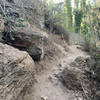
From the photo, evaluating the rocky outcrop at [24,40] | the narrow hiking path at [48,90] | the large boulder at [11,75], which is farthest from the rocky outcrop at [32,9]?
the large boulder at [11,75]

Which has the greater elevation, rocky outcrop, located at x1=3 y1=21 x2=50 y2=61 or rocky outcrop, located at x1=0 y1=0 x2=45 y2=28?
rocky outcrop, located at x1=0 y1=0 x2=45 y2=28

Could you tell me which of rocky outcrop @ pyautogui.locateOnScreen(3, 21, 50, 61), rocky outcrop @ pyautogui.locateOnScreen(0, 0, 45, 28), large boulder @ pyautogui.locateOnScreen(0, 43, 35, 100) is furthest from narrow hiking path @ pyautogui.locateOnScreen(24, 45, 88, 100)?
rocky outcrop @ pyautogui.locateOnScreen(0, 0, 45, 28)

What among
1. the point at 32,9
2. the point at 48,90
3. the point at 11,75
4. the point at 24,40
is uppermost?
the point at 32,9

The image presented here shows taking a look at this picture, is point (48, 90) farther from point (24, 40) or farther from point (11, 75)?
point (24, 40)

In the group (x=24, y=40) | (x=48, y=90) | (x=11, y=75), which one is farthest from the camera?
(x=24, y=40)

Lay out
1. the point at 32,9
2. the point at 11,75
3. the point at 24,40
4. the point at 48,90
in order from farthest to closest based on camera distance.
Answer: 1. the point at 32,9
2. the point at 24,40
3. the point at 48,90
4. the point at 11,75

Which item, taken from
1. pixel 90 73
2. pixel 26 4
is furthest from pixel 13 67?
pixel 26 4

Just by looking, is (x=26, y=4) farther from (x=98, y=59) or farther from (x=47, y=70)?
(x=98, y=59)

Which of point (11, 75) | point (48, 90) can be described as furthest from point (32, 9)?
point (11, 75)

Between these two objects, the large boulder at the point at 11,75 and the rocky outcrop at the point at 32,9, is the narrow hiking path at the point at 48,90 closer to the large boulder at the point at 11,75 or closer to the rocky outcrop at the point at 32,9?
the large boulder at the point at 11,75

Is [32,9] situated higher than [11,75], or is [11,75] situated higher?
[32,9]

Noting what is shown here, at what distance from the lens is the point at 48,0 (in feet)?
24.3

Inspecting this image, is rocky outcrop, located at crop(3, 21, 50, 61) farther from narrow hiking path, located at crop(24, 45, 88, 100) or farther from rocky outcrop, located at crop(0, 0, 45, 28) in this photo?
rocky outcrop, located at crop(0, 0, 45, 28)

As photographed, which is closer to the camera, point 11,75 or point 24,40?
Result: point 11,75
